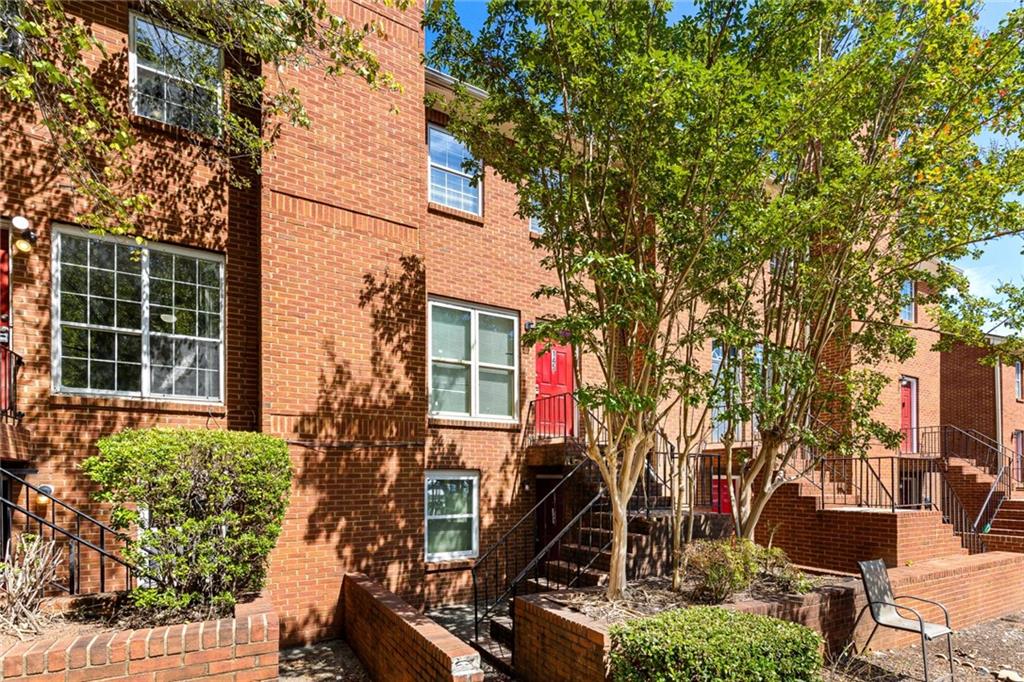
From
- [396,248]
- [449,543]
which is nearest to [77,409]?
[396,248]

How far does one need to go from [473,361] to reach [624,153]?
5.26 metres

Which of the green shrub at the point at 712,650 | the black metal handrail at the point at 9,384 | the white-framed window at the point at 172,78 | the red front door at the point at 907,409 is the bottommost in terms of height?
the green shrub at the point at 712,650

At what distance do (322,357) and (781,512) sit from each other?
8033mm

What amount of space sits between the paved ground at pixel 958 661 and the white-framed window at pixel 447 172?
8582 mm

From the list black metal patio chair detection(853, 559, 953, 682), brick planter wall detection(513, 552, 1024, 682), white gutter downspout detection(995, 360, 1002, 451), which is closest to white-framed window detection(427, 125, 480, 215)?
brick planter wall detection(513, 552, 1024, 682)

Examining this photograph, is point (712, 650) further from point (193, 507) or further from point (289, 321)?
point (289, 321)

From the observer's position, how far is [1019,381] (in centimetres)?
2255

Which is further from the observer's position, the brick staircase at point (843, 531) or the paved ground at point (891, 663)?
the brick staircase at point (843, 531)

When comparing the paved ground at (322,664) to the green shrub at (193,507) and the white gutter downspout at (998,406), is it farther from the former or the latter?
the white gutter downspout at (998,406)

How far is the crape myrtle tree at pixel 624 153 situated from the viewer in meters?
5.59

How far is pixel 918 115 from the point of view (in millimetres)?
7762

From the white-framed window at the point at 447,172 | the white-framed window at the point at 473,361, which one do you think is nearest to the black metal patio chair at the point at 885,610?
the white-framed window at the point at 473,361

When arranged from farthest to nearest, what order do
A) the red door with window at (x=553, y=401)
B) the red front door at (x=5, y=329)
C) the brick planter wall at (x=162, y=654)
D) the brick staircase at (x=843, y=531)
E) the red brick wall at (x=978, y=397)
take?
the red brick wall at (x=978, y=397), the red door with window at (x=553, y=401), the brick staircase at (x=843, y=531), the red front door at (x=5, y=329), the brick planter wall at (x=162, y=654)

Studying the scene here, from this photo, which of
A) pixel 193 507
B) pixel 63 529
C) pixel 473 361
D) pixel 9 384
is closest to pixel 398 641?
pixel 193 507
